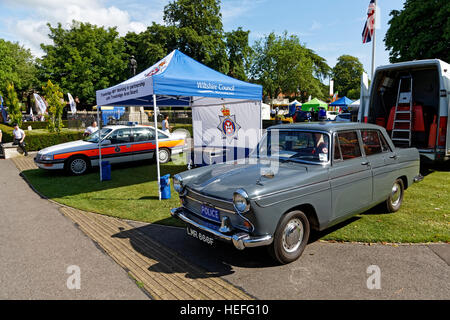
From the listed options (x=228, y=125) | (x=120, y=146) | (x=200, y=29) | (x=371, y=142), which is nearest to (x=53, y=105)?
(x=120, y=146)

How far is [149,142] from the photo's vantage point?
11234 mm

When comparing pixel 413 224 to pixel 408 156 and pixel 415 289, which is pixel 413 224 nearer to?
pixel 408 156

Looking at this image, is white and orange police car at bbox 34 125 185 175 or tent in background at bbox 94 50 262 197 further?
white and orange police car at bbox 34 125 185 175

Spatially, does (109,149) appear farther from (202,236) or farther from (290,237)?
(290,237)

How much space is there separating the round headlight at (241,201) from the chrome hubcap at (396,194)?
11.9 feet

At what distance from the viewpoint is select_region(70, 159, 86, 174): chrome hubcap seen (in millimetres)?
9883

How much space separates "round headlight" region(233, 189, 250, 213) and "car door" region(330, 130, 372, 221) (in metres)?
1.45

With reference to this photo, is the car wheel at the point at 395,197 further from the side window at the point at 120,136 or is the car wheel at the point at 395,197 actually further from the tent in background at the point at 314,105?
the tent in background at the point at 314,105

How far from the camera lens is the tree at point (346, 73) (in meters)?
73.4

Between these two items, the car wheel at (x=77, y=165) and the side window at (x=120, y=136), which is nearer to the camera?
the car wheel at (x=77, y=165)

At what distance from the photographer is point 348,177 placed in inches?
171

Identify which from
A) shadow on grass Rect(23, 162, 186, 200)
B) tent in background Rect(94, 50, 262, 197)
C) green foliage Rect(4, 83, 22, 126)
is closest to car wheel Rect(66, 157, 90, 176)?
shadow on grass Rect(23, 162, 186, 200)

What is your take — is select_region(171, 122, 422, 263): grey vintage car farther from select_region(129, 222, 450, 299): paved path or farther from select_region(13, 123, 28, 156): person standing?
select_region(13, 123, 28, 156): person standing

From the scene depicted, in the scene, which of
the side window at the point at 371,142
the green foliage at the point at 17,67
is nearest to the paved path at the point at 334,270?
the side window at the point at 371,142
